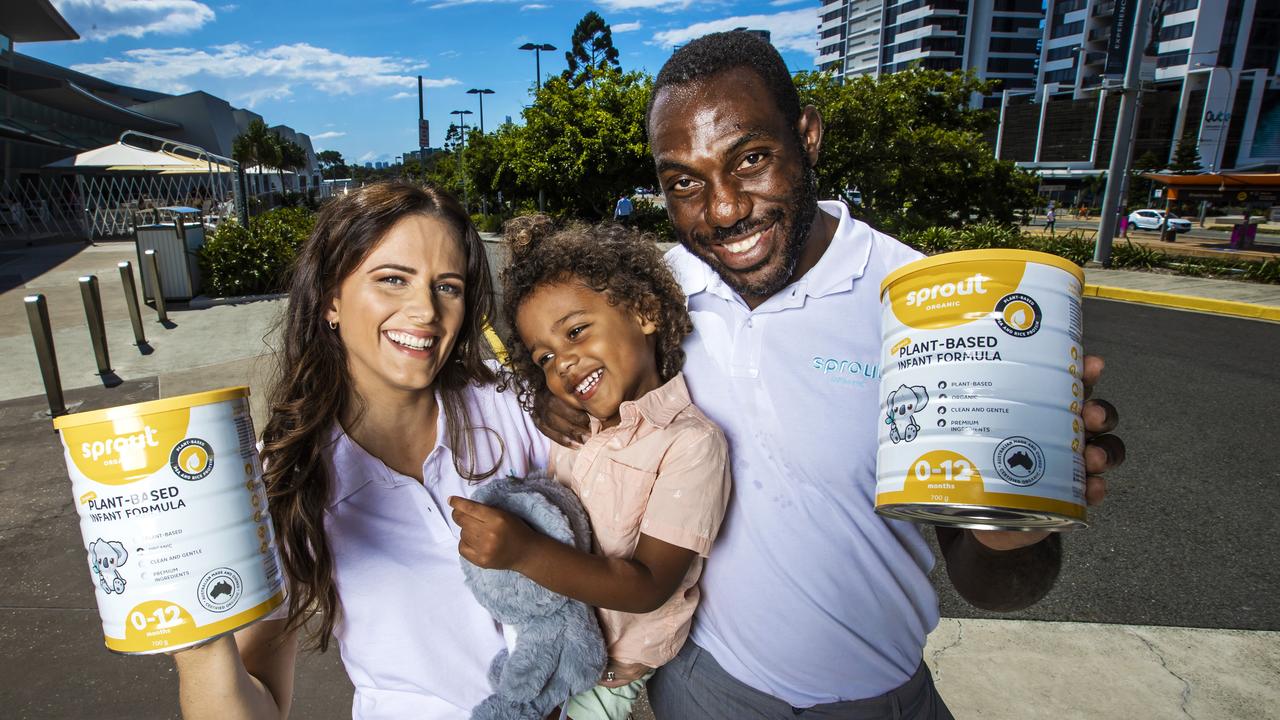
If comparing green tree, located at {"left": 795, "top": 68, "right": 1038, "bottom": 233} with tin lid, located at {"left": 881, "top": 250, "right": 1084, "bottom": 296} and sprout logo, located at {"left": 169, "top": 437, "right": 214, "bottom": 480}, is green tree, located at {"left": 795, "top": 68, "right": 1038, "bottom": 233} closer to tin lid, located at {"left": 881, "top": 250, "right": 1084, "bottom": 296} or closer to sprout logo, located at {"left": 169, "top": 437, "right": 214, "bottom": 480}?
tin lid, located at {"left": 881, "top": 250, "right": 1084, "bottom": 296}

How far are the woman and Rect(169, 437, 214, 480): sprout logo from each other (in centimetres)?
43

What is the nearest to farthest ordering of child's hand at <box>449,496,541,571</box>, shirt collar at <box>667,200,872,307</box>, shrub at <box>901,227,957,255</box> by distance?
1. child's hand at <box>449,496,541,571</box>
2. shirt collar at <box>667,200,872,307</box>
3. shrub at <box>901,227,957,255</box>

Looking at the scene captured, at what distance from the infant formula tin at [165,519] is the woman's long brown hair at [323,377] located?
38 centimetres

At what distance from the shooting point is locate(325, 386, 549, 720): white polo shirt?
1.53 metres

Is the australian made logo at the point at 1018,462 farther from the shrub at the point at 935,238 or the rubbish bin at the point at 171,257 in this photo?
the shrub at the point at 935,238

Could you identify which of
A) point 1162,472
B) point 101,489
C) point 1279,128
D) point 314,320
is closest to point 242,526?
point 101,489

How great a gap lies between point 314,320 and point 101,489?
79 cm

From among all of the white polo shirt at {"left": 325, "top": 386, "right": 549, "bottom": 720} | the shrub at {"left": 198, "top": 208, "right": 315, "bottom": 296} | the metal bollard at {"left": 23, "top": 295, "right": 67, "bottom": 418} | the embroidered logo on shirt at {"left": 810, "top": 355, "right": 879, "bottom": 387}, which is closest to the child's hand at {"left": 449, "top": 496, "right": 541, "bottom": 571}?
the white polo shirt at {"left": 325, "top": 386, "right": 549, "bottom": 720}

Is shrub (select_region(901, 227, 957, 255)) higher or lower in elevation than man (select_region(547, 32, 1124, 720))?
lower

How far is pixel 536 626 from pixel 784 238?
0.97 meters

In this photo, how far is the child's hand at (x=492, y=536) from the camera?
4.42 ft

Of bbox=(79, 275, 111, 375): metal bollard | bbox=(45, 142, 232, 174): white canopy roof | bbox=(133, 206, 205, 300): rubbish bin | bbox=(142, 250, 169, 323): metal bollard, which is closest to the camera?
bbox=(79, 275, 111, 375): metal bollard

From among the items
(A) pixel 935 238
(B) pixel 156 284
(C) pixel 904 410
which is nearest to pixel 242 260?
(B) pixel 156 284

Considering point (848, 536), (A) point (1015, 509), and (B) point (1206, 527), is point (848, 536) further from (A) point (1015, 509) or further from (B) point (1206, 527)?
(B) point (1206, 527)
